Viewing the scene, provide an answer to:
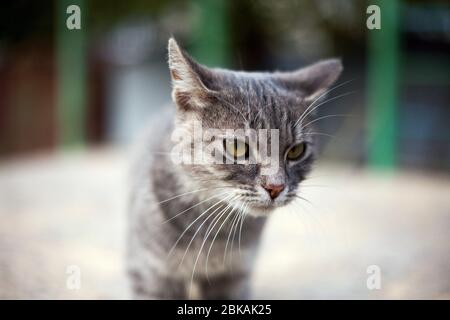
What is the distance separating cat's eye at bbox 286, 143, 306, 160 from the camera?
1.87 metres

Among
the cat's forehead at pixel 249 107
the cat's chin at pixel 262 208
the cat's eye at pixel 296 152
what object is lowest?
the cat's chin at pixel 262 208

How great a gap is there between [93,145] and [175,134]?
518 centimetres

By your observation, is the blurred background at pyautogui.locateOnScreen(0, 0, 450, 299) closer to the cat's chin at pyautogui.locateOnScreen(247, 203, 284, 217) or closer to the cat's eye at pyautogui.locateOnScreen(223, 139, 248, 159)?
the cat's chin at pyautogui.locateOnScreen(247, 203, 284, 217)

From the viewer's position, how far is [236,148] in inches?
70.0

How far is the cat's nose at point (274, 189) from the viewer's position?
67.7 inches

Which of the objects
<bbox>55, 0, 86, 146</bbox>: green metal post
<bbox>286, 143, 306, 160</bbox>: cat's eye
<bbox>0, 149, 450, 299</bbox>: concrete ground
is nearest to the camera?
<bbox>286, 143, 306, 160</bbox>: cat's eye

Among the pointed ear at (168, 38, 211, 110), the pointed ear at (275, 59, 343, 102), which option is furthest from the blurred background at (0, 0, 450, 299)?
the pointed ear at (168, 38, 211, 110)

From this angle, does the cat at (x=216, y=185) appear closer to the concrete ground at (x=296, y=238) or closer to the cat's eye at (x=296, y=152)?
the cat's eye at (x=296, y=152)

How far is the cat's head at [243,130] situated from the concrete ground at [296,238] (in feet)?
0.71

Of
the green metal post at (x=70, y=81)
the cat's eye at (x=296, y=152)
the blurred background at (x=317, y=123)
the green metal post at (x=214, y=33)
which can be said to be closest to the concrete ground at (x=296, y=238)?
the blurred background at (x=317, y=123)

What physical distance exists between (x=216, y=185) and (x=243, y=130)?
221 mm

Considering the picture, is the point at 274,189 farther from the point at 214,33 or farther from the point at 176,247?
the point at 214,33
